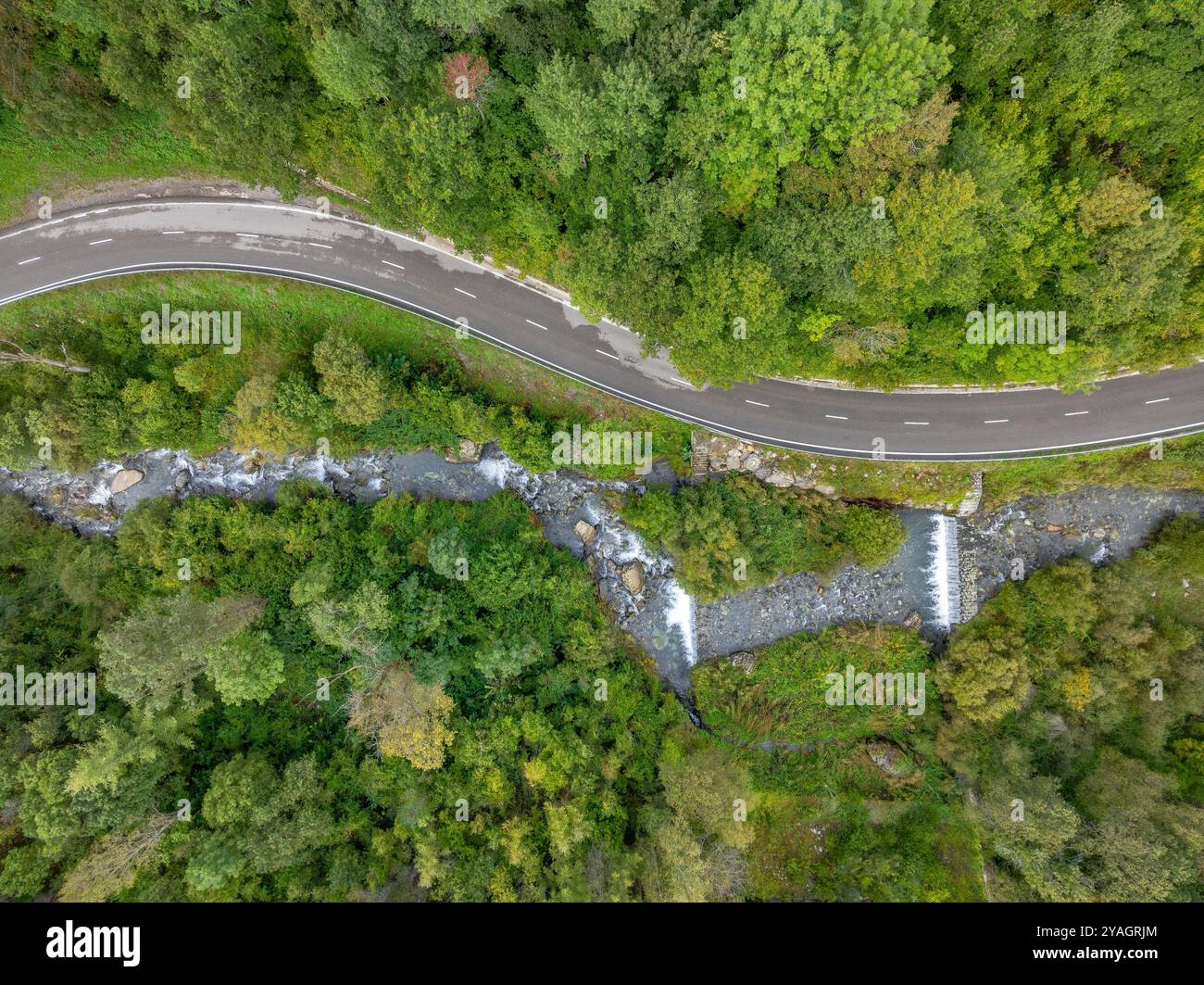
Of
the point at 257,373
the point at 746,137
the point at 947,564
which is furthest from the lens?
the point at 947,564

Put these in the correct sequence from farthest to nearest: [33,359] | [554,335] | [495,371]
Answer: [495,371] < [554,335] < [33,359]

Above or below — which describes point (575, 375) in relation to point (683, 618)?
above

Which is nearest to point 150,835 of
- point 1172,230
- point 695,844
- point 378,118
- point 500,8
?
point 695,844

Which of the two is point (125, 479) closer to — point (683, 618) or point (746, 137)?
point (683, 618)

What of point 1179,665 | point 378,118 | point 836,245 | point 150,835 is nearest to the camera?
point 836,245

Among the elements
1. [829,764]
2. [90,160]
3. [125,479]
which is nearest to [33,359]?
[125,479]

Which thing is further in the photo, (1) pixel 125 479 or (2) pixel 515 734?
(1) pixel 125 479

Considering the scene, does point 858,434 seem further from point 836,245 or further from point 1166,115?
point 1166,115
